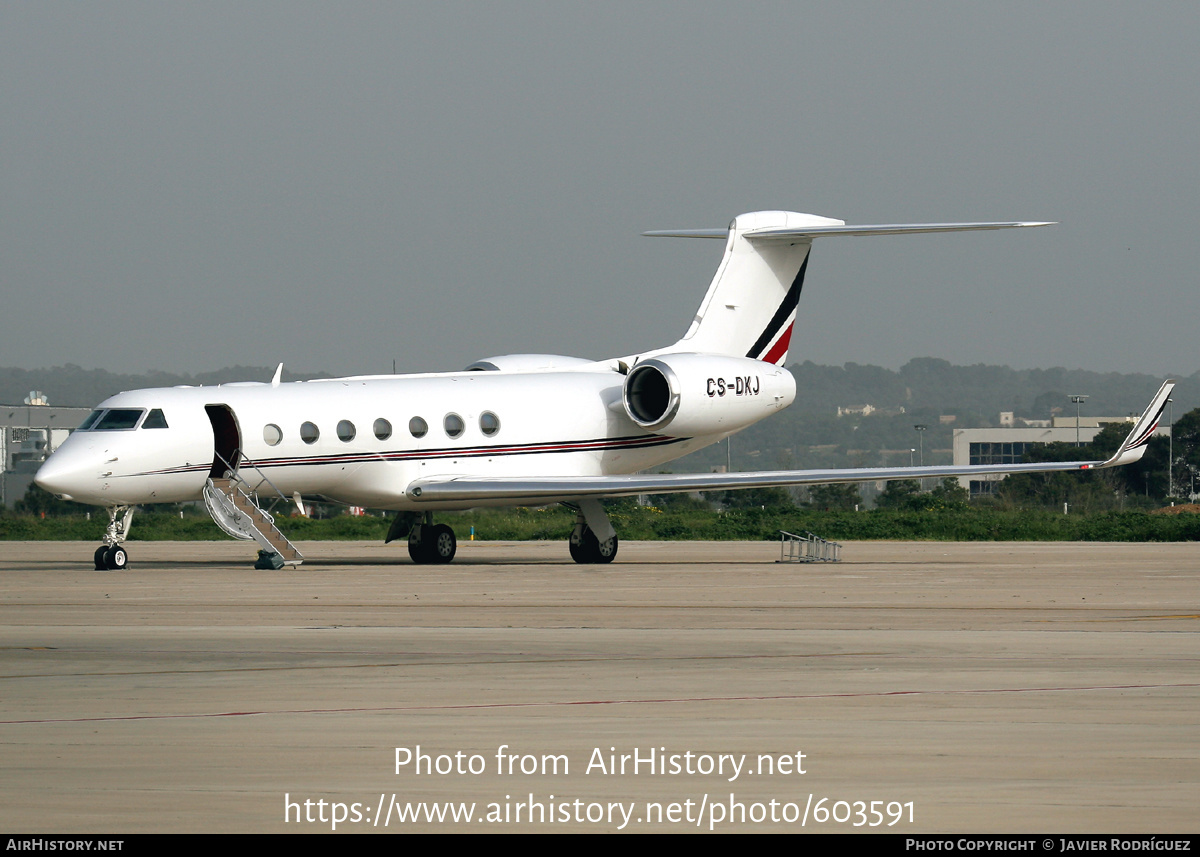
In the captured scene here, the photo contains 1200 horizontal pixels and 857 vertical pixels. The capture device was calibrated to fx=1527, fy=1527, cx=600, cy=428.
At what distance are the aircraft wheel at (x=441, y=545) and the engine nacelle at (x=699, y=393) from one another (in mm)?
4037

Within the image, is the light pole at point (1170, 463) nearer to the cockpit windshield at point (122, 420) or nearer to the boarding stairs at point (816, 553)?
the boarding stairs at point (816, 553)

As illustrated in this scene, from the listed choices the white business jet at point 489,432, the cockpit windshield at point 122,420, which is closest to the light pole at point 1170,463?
the white business jet at point 489,432

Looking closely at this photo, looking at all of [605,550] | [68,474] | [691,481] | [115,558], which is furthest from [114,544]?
[691,481]

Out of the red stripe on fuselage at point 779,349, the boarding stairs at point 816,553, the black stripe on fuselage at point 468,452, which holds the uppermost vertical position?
the red stripe on fuselage at point 779,349

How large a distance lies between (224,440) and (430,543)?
15.2 ft

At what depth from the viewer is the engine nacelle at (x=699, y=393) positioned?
27.7 m

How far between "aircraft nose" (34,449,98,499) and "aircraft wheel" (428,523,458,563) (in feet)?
21.2

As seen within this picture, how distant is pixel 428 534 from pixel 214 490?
4414mm

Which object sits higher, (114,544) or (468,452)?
(468,452)

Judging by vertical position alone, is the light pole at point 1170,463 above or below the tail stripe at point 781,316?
below

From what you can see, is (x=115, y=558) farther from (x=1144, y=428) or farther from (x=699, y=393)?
(x=1144, y=428)

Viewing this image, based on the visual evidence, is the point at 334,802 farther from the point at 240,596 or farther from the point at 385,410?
the point at 385,410

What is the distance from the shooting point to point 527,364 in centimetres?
3098

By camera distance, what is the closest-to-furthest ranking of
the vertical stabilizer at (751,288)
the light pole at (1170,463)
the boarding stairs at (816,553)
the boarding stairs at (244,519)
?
the boarding stairs at (244,519) → the boarding stairs at (816,553) → the vertical stabilizer at (751,288) → the light pole at (1170,463)
